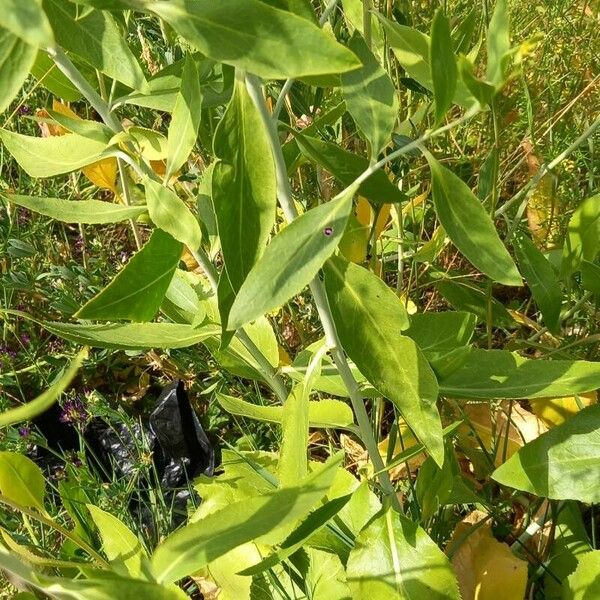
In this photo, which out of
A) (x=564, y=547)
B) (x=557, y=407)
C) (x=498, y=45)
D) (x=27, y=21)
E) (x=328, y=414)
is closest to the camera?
(x=27, y=21)

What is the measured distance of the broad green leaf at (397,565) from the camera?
2.96 feet

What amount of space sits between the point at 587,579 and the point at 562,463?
0.46 feet

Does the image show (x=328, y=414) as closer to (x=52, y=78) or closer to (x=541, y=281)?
(x=541, y=281)

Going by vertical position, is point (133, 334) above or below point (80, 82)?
below

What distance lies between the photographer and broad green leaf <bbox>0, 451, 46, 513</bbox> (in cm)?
79

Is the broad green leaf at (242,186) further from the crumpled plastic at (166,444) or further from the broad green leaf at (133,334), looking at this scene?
the crumpled plastic at (166,444)

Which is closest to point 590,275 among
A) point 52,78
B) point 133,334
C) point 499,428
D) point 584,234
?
point 584,234

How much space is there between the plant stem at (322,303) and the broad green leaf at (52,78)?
32cm

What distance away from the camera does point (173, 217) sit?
808mm

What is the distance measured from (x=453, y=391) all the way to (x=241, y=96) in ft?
1.46

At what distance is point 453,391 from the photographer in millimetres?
945

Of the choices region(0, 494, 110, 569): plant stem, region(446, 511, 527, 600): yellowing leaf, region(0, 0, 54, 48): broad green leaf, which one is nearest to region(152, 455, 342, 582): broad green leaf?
region(0, 494, 110, 569): plant stem

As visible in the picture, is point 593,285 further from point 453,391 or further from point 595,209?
point 453,391

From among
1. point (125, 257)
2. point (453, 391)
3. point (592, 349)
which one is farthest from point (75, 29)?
point (125, 257)
